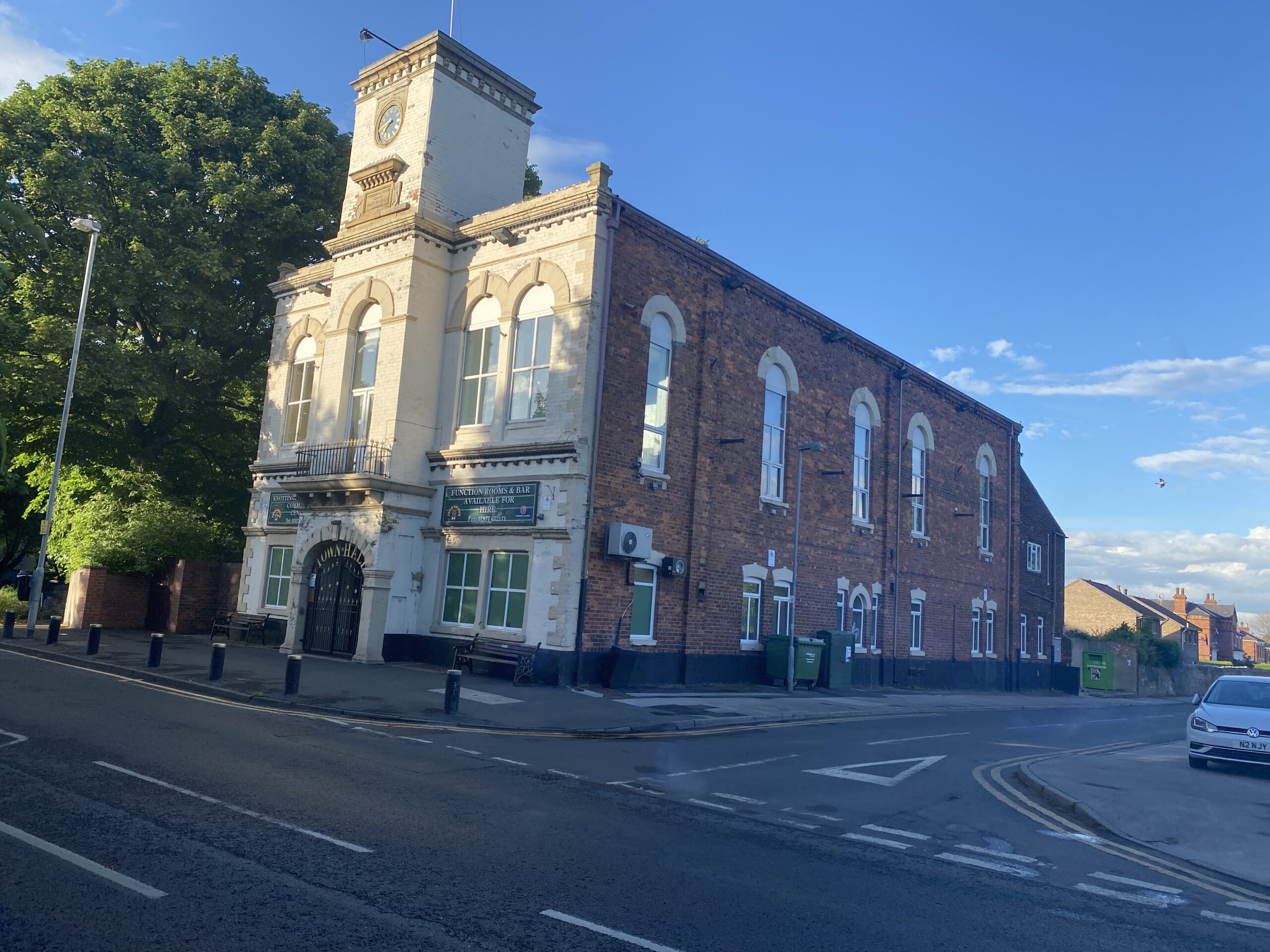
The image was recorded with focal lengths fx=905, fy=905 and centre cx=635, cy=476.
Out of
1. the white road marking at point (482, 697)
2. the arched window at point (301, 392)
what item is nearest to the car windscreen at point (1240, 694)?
the white road marking at point (482, 697)

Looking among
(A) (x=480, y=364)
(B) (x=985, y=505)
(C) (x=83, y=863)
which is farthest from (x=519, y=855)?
(B) (x=985, y=505)

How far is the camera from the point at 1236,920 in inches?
250

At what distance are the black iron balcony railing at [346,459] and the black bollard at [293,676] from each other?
22.1 ft

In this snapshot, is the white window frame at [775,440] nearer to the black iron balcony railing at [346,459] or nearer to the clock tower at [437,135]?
the clock tower at [437,135]

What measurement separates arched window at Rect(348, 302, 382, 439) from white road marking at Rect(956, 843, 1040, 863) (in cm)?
1853

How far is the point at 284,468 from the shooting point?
1020 inches

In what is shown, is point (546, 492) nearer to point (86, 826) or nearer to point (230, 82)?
point (86, 826)

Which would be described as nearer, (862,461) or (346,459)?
(346,459)

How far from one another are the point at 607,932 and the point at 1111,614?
76.8m

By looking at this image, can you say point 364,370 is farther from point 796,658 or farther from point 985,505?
point 985,505

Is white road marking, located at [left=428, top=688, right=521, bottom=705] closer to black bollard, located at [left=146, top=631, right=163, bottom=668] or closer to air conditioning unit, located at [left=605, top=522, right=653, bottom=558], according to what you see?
air conditioning unit, located at [left=605, top=522, right=653, bottom=558]

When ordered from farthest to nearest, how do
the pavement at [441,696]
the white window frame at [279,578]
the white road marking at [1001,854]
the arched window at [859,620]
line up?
the arched window at [859,620]
the white window frame at [279,578]
the pavement at [441,696]
the white road marking at [1001,854]

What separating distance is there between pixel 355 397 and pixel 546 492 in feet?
24.1

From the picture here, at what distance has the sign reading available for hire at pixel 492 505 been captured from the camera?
1989 centimetres
